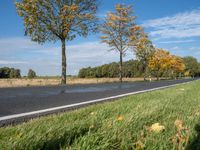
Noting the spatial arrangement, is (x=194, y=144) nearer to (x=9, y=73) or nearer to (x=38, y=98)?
(x=38, y=98)

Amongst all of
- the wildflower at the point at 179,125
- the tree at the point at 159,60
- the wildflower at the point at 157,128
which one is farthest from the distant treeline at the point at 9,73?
the wildflower at the point at 157,128

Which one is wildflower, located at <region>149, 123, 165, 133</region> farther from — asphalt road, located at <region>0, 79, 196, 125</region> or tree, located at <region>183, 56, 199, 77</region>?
tree, located at <region>183, 56, 199, 77</region>

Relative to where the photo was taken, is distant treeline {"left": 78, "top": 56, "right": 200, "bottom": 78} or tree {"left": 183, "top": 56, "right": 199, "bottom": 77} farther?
tree {"left": 183, "top": 56, "right": 199, "bottom": 77}

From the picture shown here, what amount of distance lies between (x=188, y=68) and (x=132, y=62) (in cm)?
2585

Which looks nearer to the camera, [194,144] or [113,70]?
[194,144]

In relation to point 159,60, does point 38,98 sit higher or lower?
lower

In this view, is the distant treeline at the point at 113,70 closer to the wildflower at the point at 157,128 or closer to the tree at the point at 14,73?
the tree at the point at 14,73

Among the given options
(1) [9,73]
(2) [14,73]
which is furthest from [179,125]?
(1) [9,73]

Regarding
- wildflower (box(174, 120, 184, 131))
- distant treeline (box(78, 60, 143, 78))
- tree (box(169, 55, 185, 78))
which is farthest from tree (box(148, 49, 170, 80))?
distant treeline (box(78, 60, 143, 78))

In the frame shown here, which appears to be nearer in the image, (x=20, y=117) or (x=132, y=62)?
(x=20, y=117)

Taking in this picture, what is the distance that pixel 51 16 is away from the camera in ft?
76.4

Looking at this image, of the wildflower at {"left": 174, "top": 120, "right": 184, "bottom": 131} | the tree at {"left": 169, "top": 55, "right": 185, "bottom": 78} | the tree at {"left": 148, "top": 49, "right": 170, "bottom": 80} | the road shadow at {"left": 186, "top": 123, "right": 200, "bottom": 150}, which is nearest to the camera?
the road shadow at {"left": 186, "top": 123, "right": 200, "bottom": 150}

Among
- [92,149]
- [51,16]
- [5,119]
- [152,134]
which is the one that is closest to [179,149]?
[152,134]

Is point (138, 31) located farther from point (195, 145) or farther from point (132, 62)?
point (132, 62)
